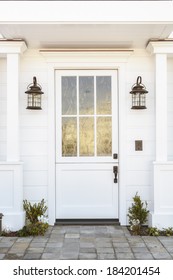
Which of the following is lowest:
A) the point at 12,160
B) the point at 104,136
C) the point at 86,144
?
the point at 12,160

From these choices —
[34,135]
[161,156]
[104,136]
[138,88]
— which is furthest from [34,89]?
[161,156]

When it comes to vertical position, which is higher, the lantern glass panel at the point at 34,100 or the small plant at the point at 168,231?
the lantern glass panel at the point at 34,100

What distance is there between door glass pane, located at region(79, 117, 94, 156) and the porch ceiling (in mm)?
1042

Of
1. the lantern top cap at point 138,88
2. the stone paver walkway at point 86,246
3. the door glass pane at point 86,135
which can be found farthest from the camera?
the door glass pane at point 86,135

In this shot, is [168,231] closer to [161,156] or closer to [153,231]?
[153,231]

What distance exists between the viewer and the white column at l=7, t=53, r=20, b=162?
4.38 meters

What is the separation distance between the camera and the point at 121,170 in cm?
464

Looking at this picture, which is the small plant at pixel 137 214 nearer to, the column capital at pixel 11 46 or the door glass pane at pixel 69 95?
the door glass pane at pixel 69 95

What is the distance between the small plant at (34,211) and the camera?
4.39 metres

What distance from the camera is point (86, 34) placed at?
4.16 meters

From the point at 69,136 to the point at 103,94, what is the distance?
0.78 meters

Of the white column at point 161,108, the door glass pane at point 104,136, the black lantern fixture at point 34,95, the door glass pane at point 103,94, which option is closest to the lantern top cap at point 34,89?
the black lantern fixture at point 34,95

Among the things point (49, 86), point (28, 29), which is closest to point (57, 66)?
point (49, 86)

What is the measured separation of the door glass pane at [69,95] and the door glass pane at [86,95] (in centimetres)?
9
